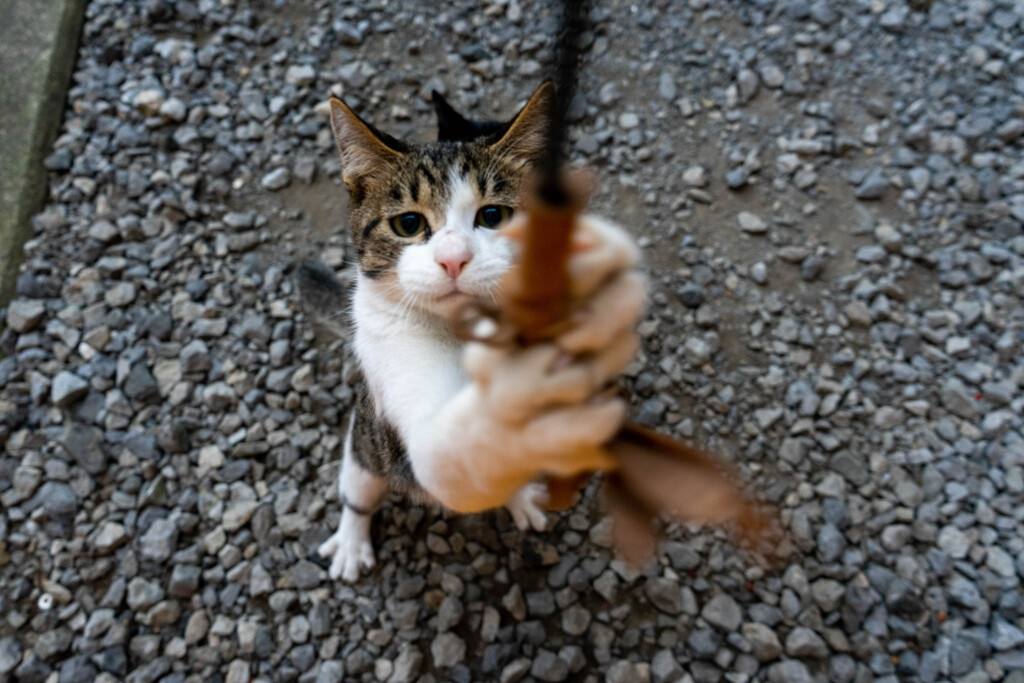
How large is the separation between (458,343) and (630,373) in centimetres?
88

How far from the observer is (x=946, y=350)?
2051 millimetres

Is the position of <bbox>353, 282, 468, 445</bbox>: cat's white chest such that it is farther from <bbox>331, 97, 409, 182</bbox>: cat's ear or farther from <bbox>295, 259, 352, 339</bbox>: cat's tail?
<bbox>295, 259, 352, 339</bbox>: cat's tail

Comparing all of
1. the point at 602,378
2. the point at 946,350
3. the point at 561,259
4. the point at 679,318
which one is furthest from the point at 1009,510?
the point at 561,259

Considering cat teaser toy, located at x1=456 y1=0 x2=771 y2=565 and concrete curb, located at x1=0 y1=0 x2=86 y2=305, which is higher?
cat teaser toy, located at x1=456 y1=0 x2=771 y2=565

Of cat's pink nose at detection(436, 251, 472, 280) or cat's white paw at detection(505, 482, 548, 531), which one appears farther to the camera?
cat's white paw at detection(505, 482, 548, 531)

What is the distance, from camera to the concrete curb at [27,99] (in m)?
2.15

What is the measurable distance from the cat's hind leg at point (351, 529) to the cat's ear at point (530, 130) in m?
0.83

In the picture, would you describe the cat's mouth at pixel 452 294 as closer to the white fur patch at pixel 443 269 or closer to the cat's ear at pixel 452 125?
the white fur patch at pixel 443 269

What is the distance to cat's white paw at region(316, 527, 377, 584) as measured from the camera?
1.80m

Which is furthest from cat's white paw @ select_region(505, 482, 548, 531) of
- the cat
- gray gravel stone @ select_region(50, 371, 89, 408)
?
gray gravel stone @ select_region(50, 371, 89, 408)

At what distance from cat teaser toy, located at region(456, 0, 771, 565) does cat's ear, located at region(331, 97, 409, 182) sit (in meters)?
0.66

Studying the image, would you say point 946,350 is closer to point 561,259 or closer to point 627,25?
point 627,25

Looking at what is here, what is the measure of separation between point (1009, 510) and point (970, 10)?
1816 mm

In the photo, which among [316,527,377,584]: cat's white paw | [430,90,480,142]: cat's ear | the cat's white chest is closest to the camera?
the cat's white chest
